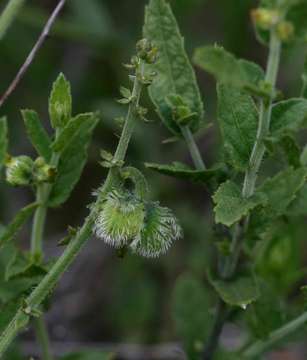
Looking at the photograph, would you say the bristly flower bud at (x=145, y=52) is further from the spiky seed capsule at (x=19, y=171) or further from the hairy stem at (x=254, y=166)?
the spiky seed capsule at (x=19, y=171)

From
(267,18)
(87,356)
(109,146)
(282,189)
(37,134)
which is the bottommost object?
(87,356)

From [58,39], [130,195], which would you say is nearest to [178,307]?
[130,195]

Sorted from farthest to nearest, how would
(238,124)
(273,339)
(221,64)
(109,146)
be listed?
(109,146)
(273,339)
(238,124)
(221,64)

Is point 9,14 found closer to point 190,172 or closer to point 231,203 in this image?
point 190,172

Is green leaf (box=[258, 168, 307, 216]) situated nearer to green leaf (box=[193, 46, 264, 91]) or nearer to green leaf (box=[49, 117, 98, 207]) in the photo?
green leaf (box=[193, 46, 264, 91])

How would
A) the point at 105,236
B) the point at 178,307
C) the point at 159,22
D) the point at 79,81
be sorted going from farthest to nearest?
the point at 79,81 < the point at 178,307 < the point at 159,22 < the point at 105,236

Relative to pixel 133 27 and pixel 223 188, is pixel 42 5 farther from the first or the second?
pixel 223 188

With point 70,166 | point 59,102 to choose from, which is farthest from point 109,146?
point 59,102
